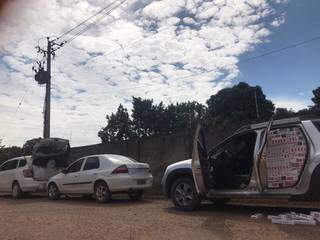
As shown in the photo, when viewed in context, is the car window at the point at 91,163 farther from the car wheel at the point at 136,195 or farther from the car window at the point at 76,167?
the car wheel at the point at 136,195

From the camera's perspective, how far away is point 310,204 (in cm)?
1033

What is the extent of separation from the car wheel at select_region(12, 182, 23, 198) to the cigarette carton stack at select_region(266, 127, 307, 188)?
11346mm

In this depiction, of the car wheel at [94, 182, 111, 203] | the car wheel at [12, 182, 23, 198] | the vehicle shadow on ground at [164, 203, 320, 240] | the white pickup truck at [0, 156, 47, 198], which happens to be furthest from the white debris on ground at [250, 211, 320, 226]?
the car wheel at [12, 182, 23, 198]

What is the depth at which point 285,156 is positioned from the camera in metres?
8.40

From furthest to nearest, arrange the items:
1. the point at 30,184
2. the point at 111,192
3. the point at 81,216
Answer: the point at 30,184 → the point at 111,192 → the point at 81,216

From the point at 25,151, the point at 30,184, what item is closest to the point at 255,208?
the point at 30,184

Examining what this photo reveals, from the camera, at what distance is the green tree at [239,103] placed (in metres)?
48.9

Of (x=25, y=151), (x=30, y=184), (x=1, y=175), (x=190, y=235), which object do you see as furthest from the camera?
(x=25, y=151)

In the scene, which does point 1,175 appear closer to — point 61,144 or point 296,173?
point 61,144

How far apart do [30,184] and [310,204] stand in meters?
10.5

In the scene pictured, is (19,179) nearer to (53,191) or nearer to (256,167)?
(53,191)

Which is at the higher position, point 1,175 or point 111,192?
point 1,175

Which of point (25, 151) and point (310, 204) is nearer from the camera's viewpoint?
point (310, 204)

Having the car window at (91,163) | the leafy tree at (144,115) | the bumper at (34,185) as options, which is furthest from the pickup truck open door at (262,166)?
the leafy tree at (144,115)
